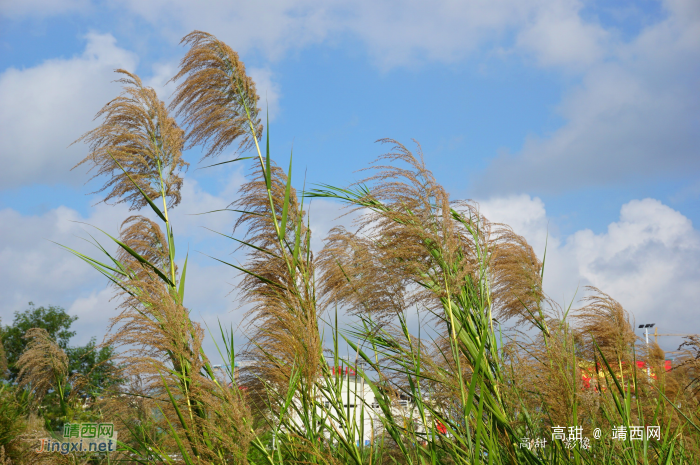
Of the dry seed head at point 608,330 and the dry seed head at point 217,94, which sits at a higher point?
the dry seed head at point 217,94

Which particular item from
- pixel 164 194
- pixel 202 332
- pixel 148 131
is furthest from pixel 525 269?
pixel 148 131

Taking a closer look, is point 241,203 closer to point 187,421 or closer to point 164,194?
point 164,194

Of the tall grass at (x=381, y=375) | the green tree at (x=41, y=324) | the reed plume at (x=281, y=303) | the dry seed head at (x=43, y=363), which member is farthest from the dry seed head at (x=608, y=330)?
the green tree at (x=41, y=324)

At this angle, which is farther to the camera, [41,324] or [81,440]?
[41,324]

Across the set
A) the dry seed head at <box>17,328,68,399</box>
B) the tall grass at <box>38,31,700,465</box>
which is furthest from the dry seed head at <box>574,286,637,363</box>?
the dry seed head at <box>17,328,68,399</box>

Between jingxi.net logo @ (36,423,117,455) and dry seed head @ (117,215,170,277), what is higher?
dry seed head @ (117,215,170,277)

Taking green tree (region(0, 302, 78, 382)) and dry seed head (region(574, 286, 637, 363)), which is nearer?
dry seed head (region(574, 286, 637, 363))

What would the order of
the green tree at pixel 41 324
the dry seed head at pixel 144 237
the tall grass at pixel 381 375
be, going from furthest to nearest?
the green tree at pixel 41 324 → the dry seed head at pixel 144 237 → the tall grass at pixel 381 375

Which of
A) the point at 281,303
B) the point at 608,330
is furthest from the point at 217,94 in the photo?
the point at 608,330

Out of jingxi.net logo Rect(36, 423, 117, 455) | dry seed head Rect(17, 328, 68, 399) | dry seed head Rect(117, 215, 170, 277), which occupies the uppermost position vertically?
dry seed head Rect(117, 215, 170, 277)

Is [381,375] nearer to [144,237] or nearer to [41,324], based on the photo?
[144,237]

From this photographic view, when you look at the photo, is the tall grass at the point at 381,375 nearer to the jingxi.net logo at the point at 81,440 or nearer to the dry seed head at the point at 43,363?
the jingxi.net logo at the point at 81,440

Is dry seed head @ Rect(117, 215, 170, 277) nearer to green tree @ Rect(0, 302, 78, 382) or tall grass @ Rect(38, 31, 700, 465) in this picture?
tall grass @ Rect(38, 31, 700, 465)

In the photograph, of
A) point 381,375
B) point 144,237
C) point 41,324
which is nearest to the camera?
point 381,375
